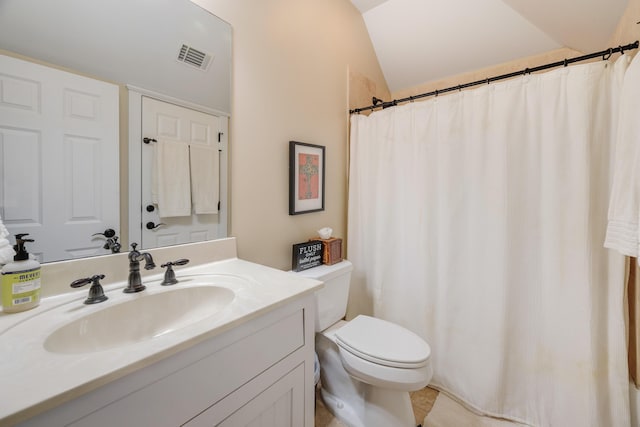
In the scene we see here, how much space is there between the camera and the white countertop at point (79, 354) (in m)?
0.45

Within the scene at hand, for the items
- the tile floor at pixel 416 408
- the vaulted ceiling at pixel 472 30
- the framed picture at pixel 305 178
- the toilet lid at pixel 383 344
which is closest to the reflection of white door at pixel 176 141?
the framed picture at pixel 305 178

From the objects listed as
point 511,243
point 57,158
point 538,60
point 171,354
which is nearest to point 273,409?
point 171,354

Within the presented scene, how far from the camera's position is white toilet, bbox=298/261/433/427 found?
1.14m

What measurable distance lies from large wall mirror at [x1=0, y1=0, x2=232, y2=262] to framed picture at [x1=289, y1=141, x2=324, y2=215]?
412 mm

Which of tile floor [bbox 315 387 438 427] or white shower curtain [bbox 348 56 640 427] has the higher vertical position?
white shower curtain [bbox 348 56 640 427]

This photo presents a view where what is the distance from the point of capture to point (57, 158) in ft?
2.73

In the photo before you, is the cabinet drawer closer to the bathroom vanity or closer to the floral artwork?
the bathroom vanity

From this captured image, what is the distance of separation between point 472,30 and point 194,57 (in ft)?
5.81

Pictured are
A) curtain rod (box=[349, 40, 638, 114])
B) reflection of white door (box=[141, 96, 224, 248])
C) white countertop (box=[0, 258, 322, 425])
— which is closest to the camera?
white countertop (box=[0, 258, 322, 425])

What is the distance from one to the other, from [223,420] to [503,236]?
145cm

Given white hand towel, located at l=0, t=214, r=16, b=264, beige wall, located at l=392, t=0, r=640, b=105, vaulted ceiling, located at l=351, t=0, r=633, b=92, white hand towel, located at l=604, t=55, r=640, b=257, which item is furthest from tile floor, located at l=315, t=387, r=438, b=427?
vaulted ceiling, located at l=351, t=0, r=633, b=92

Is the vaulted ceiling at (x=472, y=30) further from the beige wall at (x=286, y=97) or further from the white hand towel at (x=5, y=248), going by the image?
the white hand towel at (x=5, y=248)

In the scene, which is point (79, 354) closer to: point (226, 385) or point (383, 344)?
point (226, 385)

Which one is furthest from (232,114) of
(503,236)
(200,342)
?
(503,236)
